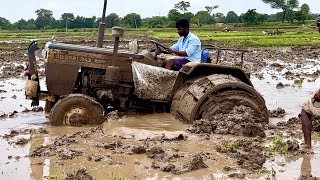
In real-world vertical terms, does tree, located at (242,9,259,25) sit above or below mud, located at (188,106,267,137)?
above

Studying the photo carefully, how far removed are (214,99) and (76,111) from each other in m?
2.25

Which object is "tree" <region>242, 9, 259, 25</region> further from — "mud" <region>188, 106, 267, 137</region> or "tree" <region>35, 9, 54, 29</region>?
"mud" <region>188, 106, 267, 137</region>

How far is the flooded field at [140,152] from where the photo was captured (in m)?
5.27

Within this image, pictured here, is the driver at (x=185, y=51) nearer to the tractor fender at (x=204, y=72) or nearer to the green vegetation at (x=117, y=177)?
the tractor fender at (x=204, y=72)

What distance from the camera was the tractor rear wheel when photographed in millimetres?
7641

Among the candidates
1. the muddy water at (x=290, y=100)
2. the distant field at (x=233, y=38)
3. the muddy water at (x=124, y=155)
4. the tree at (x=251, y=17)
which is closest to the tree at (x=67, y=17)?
the tree at (x=251, y=17)

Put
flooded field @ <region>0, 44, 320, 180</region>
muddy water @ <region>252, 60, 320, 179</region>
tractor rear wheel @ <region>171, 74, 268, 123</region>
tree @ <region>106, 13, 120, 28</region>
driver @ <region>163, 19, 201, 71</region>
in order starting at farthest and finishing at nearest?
tree @ <region>106, 13, 120, 28</region>, driver @ <region>163, 19, 201, 71</region>, tractor rear wheel @ <region>171, 74, 268, 123</region>, muddy water @ <region>252, 60, 320, 179</region>, flooded field @ <region>0, 44, 320, 180</region>

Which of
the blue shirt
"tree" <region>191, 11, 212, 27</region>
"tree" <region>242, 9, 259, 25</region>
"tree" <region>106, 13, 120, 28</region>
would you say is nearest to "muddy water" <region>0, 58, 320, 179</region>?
the blue shirt

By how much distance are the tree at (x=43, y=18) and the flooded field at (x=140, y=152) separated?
93.7m

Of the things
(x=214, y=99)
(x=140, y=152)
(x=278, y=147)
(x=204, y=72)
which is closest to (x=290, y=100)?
(x=204, y=72)

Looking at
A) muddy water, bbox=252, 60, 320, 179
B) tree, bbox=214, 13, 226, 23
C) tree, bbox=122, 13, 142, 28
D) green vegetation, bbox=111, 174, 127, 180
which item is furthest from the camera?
tree, bbox=214, 13, 226, 23

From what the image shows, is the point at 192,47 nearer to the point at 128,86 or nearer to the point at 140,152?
the point at 128,86

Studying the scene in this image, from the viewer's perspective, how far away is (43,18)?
332 feet

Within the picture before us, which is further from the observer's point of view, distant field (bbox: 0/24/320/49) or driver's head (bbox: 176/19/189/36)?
distant field (bbox: 0/24/320/49)
